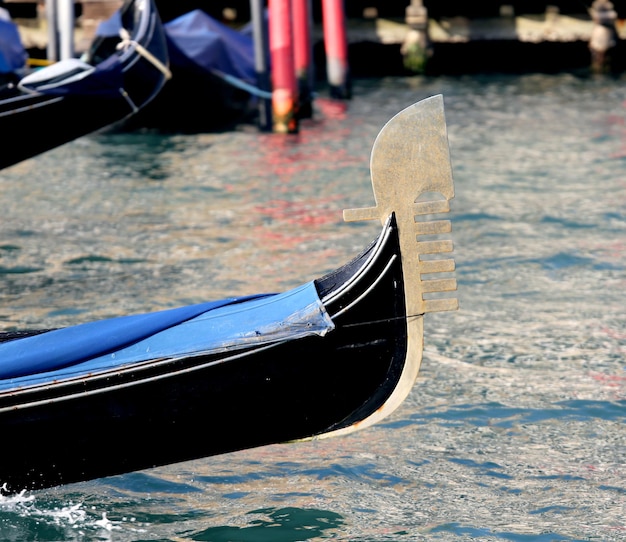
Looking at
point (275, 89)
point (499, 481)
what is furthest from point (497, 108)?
point (499, 481)

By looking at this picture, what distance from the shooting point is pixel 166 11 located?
542 inches

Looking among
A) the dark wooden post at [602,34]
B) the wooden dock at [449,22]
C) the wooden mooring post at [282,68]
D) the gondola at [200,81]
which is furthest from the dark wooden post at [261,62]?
the dark wooden post at [602,34]

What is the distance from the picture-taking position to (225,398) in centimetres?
359

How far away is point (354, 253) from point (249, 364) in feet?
12.2

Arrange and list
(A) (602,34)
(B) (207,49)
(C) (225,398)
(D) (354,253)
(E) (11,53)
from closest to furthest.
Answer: (C) (225,398) < (D) (354,253) < (E) (11,53) < (B) (207,49) < (A) (602,34)

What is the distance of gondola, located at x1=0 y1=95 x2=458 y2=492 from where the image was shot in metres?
3.45

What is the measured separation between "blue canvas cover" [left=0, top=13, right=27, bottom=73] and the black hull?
672cm

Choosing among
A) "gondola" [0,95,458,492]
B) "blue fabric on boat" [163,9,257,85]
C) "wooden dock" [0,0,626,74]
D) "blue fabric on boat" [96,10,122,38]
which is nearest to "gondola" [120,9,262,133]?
"blue fabric on boat" [163,9,257,85]

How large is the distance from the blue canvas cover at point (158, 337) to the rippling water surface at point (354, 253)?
0.89 ft

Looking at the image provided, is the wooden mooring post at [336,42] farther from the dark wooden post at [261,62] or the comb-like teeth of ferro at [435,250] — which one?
the comb-like teeth of ferro at [435,250]

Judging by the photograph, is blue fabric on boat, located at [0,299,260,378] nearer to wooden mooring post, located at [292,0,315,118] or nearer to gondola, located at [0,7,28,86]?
gondola, located at [0,7,28,86]

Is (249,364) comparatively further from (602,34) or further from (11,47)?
(602,34)

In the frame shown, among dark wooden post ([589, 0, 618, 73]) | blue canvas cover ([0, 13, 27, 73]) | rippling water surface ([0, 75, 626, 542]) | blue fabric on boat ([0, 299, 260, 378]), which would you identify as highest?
blue canvas cover ([0, 13, 27, 73])

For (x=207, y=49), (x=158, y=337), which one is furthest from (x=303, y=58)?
(x=158, y=337)
